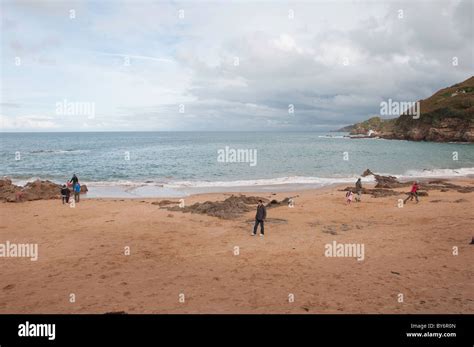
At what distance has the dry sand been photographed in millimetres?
8266

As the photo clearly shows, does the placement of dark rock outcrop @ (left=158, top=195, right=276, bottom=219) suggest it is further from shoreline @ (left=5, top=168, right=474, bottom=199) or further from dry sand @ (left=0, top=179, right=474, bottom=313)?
shoreline @ (left=5, top=168, right=474, bottom=199)

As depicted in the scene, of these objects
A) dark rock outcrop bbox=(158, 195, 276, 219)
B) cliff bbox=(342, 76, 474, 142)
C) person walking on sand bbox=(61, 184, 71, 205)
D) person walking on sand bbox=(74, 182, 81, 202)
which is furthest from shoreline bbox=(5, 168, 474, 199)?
cliff bbox=(342, 76, 474, 142)

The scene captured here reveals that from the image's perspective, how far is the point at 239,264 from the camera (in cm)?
1112

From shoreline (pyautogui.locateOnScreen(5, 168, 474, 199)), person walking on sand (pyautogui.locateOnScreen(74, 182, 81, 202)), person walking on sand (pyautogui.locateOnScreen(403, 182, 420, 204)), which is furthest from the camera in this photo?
shoreline (pyautogui.locateOnScreen(5, 168, 474, 199))

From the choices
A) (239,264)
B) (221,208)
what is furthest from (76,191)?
(239,264)

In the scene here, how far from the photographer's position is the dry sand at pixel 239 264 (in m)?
8.27

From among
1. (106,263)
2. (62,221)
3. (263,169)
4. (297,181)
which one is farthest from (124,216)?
(263,169)

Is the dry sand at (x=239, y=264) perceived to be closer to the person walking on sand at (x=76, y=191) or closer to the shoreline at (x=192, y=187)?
the person walking on sand at (x=76, y=191)

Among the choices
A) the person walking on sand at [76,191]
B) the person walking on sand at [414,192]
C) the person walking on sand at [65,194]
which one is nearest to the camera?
the person walking on sand at [414,192]

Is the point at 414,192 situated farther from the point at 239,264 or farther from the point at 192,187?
the point at 192,187

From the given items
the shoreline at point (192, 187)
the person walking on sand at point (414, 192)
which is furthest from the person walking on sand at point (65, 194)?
the person walking on sand at point (414, 192)

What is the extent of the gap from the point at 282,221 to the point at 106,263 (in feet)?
30.0

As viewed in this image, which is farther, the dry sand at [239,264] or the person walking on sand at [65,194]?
the person walking on sand at [65,194]

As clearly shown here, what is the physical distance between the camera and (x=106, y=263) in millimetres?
11352
